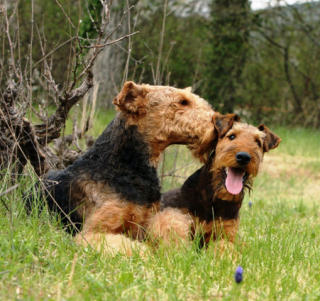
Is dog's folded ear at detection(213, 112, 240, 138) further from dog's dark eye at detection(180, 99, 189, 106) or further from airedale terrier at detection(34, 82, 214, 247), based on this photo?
dog's dark eye at detection(180, 99, 189, 106)

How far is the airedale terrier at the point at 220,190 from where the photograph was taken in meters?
3.31

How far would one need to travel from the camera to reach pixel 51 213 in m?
3.51

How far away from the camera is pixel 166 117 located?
3.46 meters

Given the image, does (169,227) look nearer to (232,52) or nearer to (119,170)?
(119,170)

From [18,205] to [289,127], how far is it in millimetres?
11462

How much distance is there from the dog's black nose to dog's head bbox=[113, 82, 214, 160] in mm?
311

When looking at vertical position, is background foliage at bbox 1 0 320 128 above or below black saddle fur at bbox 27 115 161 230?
above

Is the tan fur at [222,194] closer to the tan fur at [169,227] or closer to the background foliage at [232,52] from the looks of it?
the tan fur at [169,227]

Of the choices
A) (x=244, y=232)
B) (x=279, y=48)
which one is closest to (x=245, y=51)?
(x=279, y=48)

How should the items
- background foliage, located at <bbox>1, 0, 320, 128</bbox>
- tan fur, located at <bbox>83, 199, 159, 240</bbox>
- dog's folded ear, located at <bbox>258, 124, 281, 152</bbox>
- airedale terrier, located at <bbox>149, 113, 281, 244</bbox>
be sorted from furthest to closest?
background foliage, located at <bbox>1, 0, 320, 128</bbox>, dog's folded ear, located at <bbox>258, 124, 281, 152</bbox>, airedale terrier, located at <bbox>149, 113, 281, 244</bbox>, tan fur, located at <bbox>83, 199, 159, 240</bbox>

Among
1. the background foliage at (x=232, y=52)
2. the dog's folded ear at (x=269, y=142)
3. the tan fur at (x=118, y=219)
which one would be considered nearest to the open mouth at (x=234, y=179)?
the dog's folded ear at (x=269, y=142)

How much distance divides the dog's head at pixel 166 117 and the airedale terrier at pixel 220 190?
0.43 ft

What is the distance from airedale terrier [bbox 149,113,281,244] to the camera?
10.9ft

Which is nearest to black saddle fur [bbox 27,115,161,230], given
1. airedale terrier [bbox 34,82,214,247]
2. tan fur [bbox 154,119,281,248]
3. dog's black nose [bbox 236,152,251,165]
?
airedale terrier [bbox 34,82,214,247]
